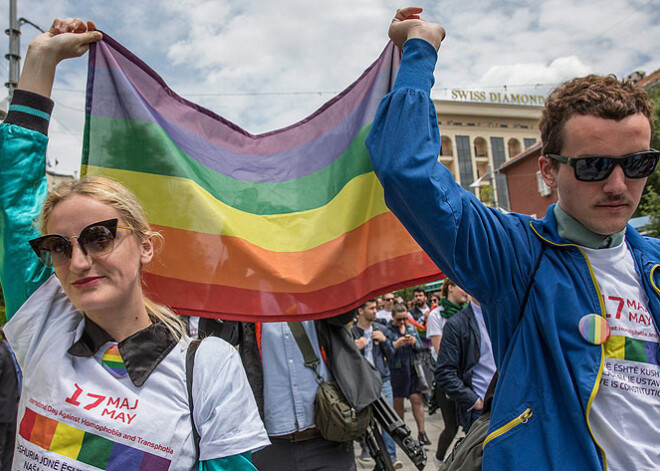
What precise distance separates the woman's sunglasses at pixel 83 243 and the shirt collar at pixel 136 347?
0.72 feet

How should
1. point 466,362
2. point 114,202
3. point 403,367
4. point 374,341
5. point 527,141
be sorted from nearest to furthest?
point 114,202 < point 466,362 < point 374,341 < point 403,367 < point 527,141

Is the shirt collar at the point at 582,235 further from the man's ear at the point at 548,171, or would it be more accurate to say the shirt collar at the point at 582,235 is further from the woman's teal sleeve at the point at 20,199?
the woman's teal sleeve at the point at 20,199

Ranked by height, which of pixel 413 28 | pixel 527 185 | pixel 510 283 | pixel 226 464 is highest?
pixel 527 185

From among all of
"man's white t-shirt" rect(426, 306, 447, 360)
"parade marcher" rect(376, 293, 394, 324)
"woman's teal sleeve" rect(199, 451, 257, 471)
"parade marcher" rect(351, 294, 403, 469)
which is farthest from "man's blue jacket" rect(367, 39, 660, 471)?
"parade marcher" rect(376, 293, 394, 324)

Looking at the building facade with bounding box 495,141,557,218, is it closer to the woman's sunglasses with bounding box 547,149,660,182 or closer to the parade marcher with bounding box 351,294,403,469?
the parade marcher with bounding box 351,294,403,469

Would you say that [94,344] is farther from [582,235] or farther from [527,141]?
[527,141]

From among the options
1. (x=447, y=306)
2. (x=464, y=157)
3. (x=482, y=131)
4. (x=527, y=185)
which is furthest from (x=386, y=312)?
(x=482, y=131)

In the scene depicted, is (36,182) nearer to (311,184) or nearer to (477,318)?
(311,184)

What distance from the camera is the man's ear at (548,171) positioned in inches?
60.1

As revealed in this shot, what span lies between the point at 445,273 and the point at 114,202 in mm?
1078

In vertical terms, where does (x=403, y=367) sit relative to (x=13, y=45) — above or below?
below

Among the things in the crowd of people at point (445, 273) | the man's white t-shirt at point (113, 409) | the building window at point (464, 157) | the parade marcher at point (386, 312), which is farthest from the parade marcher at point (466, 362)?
the building window at point (464, 157)

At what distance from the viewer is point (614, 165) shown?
4.50 ft

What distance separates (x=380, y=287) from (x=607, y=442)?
4.45ft
